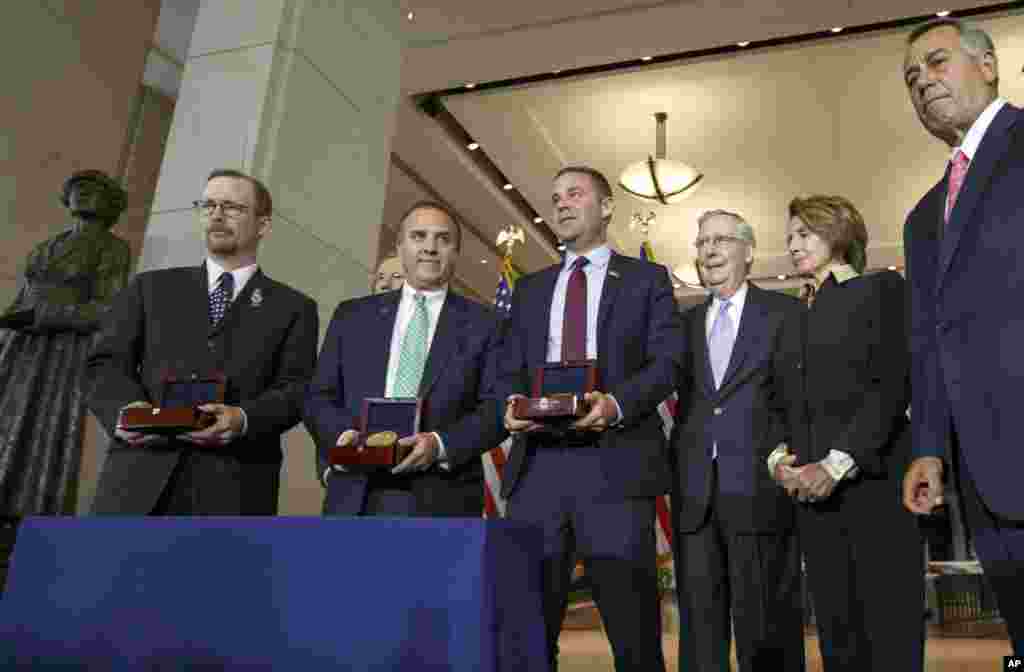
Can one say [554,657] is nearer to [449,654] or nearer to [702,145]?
[449,654]

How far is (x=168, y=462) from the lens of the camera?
6.52ft

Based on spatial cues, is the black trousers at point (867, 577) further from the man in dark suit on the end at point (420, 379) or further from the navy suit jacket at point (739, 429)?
the man in dark suit on the end at point (420, 379)

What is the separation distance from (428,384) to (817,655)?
3.47 meters

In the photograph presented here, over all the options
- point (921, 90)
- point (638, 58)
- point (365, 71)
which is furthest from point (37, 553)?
point (638, 58)

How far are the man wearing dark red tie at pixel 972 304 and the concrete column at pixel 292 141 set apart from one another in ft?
8.66

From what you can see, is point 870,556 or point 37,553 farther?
point 870,556

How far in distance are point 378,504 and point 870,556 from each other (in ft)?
3.93

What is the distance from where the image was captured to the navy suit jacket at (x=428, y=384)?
6.48 feet

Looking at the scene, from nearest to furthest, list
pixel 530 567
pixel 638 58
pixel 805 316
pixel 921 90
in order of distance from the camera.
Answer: pixel 530 567 → pixel 921 90 → pixel 805 316 → pixel 638 58

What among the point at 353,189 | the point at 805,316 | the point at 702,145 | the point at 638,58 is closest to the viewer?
the point at 805,316

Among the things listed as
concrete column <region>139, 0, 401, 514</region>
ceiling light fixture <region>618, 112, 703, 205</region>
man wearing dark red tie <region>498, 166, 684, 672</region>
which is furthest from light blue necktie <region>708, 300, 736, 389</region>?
ceiling light fixture <region>618, 112, 703, 205</region>

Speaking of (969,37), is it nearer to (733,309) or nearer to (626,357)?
(626,357)

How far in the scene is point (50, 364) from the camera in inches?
118

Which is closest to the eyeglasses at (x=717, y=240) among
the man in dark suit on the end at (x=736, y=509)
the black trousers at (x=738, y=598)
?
the man in dark suit on the end at (x=736, y=509)
